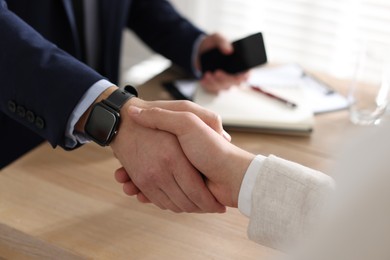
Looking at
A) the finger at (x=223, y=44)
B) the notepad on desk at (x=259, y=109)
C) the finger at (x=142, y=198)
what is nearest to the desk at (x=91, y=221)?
the finger at (x=142, y=198)

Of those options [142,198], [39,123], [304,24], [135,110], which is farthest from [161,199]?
[304,24]

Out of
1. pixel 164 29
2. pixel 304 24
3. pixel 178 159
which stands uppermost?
pixel 178 159

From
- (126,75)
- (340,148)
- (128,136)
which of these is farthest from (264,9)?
(340,148)

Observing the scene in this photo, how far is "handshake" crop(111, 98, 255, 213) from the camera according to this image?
0.88 metres

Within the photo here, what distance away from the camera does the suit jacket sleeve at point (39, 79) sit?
3.08ft

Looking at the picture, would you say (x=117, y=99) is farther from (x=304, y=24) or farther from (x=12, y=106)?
(x=304, y=24)

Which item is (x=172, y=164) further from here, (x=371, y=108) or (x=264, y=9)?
(x=264, y=9)

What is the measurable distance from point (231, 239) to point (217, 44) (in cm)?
64

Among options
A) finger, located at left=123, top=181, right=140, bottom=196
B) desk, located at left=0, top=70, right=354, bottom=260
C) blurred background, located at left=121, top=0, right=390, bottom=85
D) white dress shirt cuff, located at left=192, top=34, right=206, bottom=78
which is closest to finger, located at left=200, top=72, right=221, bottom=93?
white dress shirt cuff, located at left=192, top=34, right=206, bottom=78

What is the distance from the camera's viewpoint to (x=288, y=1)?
2.21m

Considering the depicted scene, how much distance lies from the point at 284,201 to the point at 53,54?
48 centimetres

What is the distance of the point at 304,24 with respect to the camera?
2238mm

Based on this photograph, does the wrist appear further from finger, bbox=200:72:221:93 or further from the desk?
finger, bbox=200:72:221:93

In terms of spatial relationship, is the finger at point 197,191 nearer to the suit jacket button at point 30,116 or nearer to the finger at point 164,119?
the finger at point 164,119
